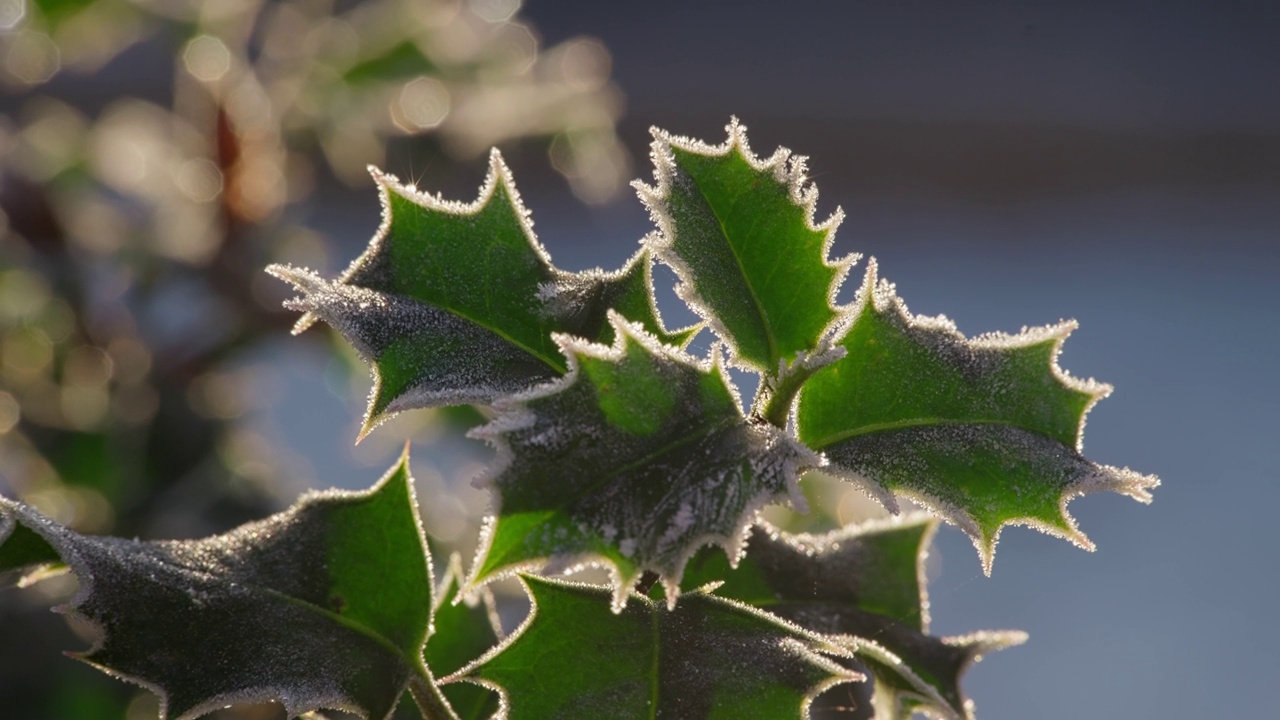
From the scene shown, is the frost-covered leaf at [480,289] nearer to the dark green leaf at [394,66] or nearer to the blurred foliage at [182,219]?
the blurred foliage at [182,219]

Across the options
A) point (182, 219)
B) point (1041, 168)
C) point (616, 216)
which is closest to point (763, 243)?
point (182, 219)

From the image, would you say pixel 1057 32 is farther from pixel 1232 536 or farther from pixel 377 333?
pixel 377 333

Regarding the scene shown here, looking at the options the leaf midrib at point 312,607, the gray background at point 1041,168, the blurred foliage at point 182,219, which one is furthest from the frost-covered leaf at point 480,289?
the gray background at point 1041,168

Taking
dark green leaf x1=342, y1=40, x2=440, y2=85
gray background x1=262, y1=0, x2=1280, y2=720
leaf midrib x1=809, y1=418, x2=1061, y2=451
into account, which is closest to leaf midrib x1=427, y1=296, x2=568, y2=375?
leaf midrib x1=809, y1=418, x2=1061, y2=451

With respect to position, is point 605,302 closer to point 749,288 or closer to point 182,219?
point 749,288

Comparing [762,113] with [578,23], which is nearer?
[762,113]

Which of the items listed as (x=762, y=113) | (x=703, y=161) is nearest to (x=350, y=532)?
(x=703, y=161)
